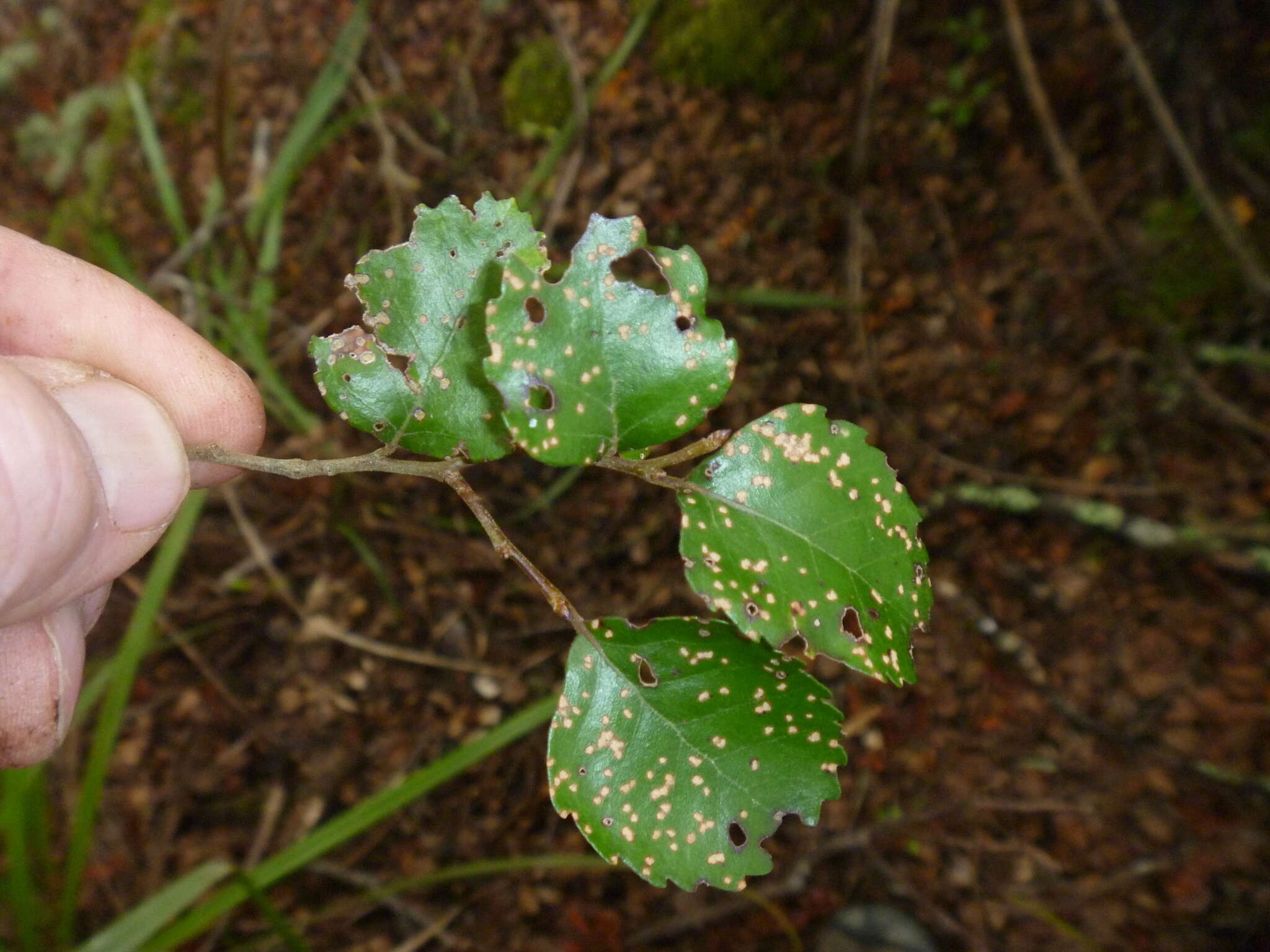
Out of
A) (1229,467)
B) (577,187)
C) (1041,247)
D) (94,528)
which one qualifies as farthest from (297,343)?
(1229,467)

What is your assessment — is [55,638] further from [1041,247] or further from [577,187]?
[1041,247]

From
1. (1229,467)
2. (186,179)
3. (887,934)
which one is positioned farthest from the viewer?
(186,179)

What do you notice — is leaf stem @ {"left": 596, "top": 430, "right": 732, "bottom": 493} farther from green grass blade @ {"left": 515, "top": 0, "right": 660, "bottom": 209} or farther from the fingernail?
green grass blade @ {"left": 515, "top": 0, "right": 660, "bottom": 209}

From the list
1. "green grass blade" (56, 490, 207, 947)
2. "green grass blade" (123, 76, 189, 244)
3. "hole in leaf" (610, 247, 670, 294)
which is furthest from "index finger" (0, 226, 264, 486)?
"hole in leaf" (610, 247, 670, 294)

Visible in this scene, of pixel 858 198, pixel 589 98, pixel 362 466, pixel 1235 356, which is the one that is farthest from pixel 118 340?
pixel 1235 356

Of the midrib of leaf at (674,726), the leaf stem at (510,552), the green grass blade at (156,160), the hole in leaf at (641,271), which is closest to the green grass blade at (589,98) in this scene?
the hole in leaf at (641,271)

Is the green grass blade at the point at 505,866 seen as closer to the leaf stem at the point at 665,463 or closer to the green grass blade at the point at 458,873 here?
the green grass blade at the point at 458,873

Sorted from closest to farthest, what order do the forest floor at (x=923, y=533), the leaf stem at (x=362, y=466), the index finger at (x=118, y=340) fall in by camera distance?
the leaf stem at (x=362, y=466) → the index finger at (x=118, y=340) → the forest floor at (x=923, y=533)
